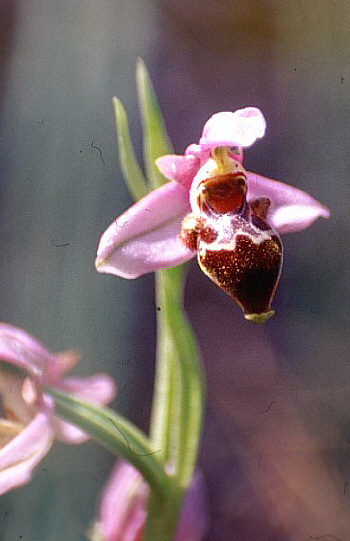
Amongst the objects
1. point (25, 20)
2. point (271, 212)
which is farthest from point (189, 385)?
point (25, 20)

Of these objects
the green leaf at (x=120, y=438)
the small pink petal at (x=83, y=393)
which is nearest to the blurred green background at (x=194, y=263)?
the small pink petal at (x=83, y=393)

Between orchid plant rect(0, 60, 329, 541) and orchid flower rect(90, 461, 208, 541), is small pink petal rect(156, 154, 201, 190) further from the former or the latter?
orchid flower rect(90, 461, 208, 541)

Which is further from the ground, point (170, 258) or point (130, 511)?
point (170, 258)

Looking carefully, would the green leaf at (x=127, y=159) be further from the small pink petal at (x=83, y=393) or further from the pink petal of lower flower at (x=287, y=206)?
the small pink petal at (x=83, y=393)

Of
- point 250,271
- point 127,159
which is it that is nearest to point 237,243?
point 250,271

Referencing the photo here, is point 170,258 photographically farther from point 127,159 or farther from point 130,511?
point 130,511
